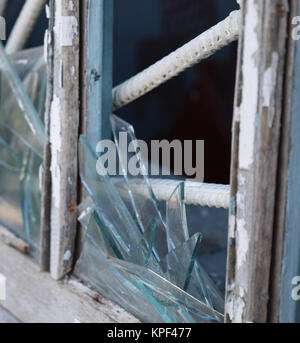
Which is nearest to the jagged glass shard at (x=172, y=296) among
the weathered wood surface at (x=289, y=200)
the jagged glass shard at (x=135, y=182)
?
the jagged glass shard at (x=135, y=182)

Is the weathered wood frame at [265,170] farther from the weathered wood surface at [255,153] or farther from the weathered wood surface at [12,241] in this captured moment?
the weathered wood surface at [12,241]

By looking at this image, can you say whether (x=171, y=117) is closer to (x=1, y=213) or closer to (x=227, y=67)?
(x=227, y=67)

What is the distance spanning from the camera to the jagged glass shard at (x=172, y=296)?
→ 112cm

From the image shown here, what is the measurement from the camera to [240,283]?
0.95 metres

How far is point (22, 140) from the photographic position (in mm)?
1712

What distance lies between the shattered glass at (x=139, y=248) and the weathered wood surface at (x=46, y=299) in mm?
38

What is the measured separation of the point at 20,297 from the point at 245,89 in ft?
3.56

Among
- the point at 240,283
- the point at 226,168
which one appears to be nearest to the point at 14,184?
the point at 240,283

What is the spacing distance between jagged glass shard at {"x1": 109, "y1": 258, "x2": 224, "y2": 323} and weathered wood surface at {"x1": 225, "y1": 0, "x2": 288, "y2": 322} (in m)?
0.17

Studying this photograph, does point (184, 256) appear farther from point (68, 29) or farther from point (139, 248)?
point (68, 29)

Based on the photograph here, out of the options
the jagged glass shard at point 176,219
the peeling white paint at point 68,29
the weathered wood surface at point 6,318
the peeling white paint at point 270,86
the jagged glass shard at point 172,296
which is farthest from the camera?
the weathered wood surface at point 6,318

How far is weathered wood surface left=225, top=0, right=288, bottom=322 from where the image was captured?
2.87ft

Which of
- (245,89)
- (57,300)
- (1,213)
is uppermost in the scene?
(245,89)

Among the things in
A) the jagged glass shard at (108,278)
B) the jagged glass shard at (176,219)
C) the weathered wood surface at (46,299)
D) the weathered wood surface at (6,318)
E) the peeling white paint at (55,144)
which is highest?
the peeling white paint at (55,144)
